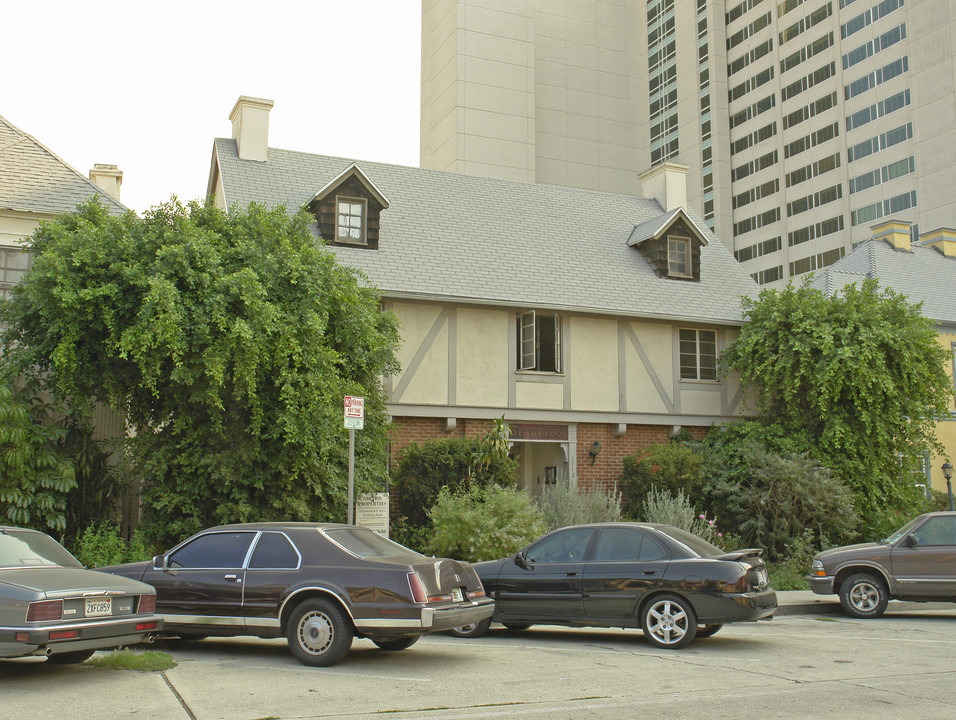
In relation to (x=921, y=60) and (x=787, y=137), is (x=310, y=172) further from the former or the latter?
(x=787, y=137)

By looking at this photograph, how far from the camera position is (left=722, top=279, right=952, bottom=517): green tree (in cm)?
2061

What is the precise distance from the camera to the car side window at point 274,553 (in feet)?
29.9

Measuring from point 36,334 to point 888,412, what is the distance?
1737cm

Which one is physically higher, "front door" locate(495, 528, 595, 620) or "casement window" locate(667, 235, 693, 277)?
"casement window" locate(667, 235, 693, 277)

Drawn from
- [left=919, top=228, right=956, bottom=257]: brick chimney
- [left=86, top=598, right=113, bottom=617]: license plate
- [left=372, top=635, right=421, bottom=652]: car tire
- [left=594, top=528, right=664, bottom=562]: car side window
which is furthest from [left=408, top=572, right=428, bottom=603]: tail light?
[left=919, top=228, right=956, bottom=257]: brick chimney

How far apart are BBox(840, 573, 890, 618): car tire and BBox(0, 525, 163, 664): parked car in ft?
31.3

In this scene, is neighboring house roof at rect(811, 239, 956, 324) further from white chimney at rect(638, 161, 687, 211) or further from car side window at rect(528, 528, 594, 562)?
car side window at rect(528, 528, 594, 562)

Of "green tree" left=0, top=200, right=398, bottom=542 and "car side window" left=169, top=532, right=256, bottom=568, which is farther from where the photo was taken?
"green tree" left=0, top=200, right=398, bottom=542

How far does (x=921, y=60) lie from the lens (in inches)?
2263

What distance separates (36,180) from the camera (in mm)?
17547

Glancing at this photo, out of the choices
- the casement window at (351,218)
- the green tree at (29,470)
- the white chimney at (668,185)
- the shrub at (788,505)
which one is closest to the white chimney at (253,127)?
the casement window at (351,218)

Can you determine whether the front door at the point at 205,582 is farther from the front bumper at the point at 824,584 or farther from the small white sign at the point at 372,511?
the front bumper at the point at 824,584

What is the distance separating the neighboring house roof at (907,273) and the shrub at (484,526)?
15.8 meters

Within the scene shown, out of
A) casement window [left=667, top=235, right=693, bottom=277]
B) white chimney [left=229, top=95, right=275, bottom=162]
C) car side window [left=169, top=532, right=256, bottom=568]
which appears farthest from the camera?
casement window [left=667, top=235, right=693, bottom=277]
